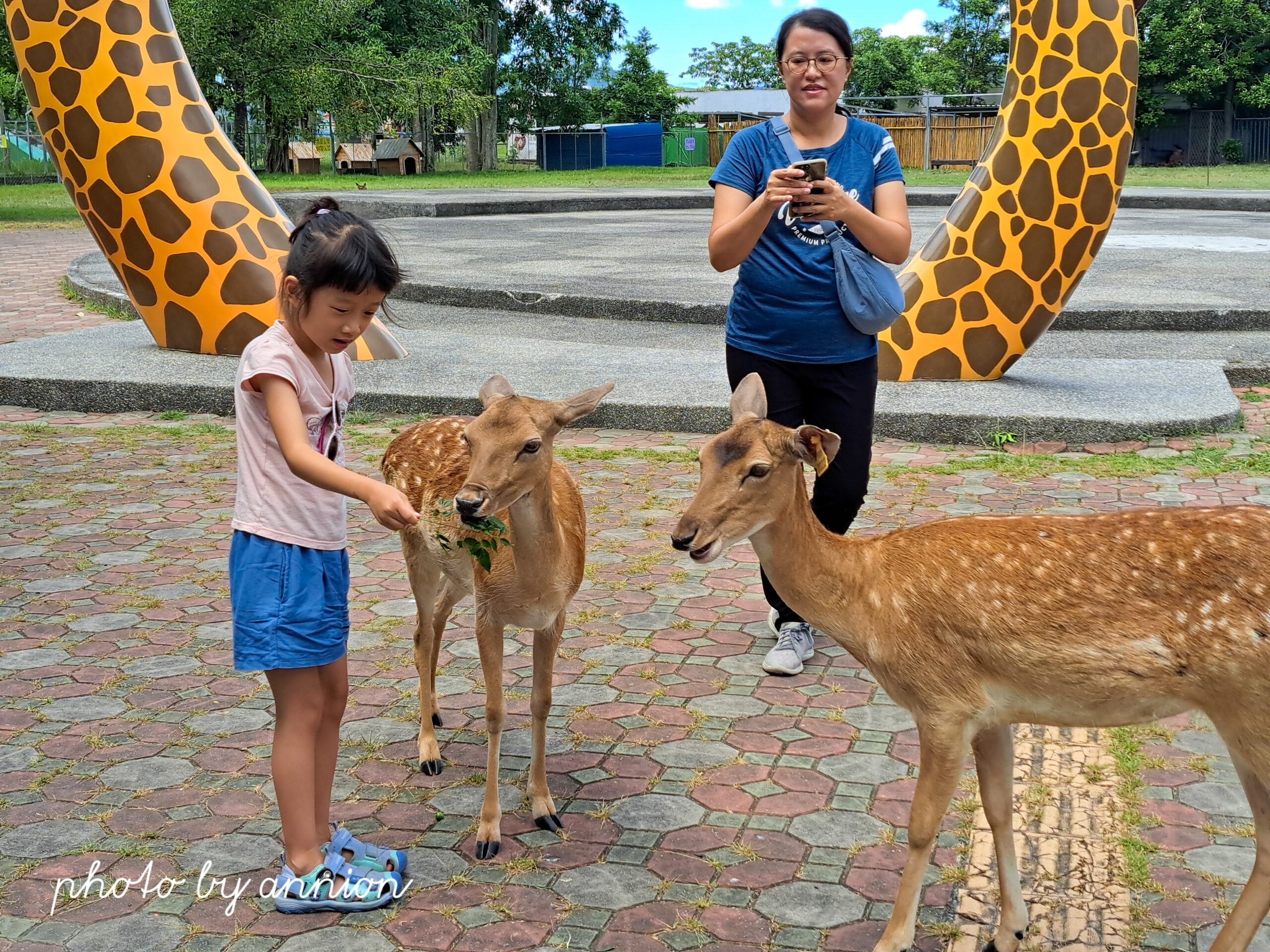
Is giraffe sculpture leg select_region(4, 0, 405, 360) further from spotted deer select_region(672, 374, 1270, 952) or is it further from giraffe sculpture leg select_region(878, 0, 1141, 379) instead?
spotted deer select_region(672, 374, 1270, 952)

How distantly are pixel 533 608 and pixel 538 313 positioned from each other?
1120cm

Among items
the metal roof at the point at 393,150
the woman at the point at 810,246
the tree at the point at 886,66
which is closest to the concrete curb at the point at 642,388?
the woman at the point at 810,246

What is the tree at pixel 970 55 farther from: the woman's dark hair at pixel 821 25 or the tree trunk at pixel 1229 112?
the woman's dark hair at pixel 821 25

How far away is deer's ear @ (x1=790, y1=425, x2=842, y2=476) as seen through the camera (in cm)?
385

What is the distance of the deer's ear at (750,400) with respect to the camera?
423cm

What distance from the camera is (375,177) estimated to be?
46719 millimetres

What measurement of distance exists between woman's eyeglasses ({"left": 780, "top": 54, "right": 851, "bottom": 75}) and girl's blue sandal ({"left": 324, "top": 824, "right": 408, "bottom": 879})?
10.7 ft

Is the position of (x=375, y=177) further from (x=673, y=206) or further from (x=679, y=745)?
(x=679, y=745)

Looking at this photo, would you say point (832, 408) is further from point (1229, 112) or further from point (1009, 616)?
point (1229, 112)

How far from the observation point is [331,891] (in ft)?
12.7

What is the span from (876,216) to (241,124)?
45255mm

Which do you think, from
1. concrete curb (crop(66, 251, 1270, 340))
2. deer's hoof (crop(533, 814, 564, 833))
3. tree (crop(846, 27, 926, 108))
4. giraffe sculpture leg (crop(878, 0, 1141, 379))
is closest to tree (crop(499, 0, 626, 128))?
tree (crop(846, 27, 926, 108))

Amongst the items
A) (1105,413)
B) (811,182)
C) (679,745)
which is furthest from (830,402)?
(1105,413)

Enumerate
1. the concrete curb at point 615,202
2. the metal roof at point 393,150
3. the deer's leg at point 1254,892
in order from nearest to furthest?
the deer's leg at point 1254,892 → the concrete curb at point 615,202 → the metal roof at point 393,150
